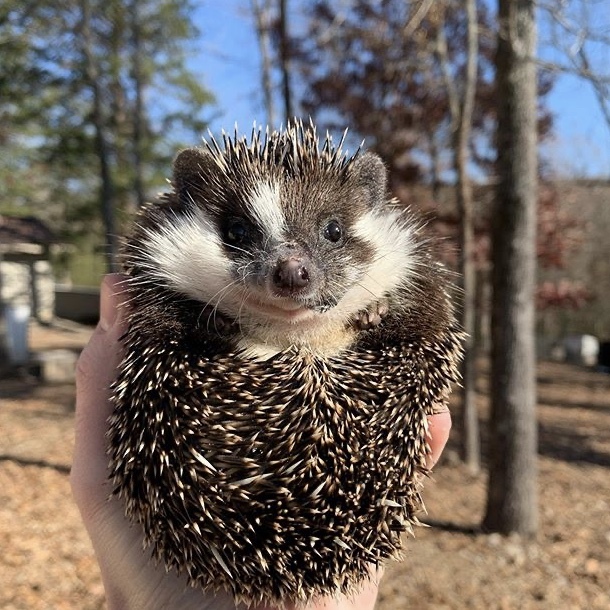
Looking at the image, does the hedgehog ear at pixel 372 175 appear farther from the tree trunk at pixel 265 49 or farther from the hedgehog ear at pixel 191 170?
the tree trunk at pixel 265 49

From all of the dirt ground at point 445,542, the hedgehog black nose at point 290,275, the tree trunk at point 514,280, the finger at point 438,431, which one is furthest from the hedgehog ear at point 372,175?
the tree trunk at point 514,280

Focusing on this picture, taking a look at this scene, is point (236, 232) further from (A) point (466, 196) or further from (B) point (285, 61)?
(B) point (285, 61)

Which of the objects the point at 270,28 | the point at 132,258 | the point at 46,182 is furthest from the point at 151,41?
the point at 132,258

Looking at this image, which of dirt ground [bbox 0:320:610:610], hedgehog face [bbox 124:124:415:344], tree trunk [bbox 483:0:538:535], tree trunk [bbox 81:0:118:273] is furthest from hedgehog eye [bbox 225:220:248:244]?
tree trunk [bbox 81:0:118:273]

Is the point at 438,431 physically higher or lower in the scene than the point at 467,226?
lower

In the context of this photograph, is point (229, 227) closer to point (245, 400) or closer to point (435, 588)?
point (245, 400)

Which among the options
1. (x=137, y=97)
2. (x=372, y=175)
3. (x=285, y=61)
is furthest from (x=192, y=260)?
(x=137, y=97)

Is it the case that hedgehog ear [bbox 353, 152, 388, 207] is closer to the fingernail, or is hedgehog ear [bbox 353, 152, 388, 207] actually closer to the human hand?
the human hand
